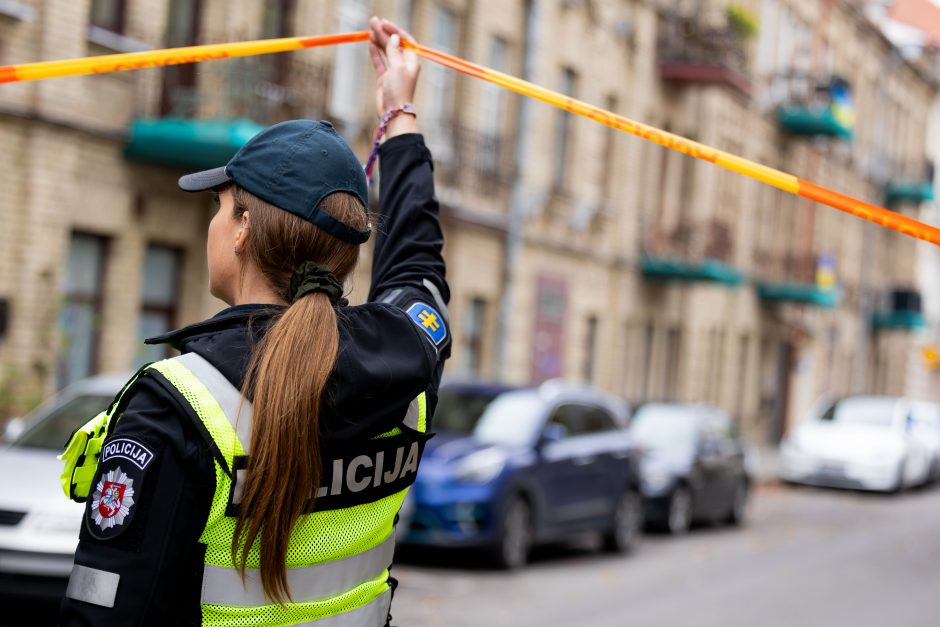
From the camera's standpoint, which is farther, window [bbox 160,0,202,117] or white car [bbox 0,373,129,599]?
window [bbox 160,0,202,117]

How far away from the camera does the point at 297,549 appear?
2279 millimetres

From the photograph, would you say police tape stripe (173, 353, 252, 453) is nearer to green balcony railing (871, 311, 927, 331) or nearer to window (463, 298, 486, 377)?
window (463, 298, 486, 377)

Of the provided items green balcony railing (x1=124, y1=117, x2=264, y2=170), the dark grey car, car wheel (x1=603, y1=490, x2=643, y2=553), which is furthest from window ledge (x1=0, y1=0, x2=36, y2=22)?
the dark grey car

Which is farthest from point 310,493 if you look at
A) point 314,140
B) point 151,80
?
point 151,80

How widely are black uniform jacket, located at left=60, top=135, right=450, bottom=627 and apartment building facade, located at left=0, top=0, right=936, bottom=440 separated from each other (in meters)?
12.8

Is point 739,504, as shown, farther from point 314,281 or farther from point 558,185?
point 314,281

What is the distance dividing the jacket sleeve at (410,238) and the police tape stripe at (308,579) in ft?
1.44

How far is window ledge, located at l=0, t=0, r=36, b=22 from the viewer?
560 inches

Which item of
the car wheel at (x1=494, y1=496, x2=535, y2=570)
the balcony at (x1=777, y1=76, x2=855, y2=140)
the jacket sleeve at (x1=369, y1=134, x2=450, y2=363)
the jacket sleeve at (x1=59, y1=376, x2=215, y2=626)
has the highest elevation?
the balcony at (x1=777, y1=76, x2=855, y2=140)

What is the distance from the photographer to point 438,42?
912 inches

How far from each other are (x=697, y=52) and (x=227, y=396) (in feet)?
101

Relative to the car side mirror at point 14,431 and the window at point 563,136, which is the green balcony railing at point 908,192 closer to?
the window at point 563,136

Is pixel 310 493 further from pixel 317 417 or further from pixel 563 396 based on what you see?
pixel 563 396

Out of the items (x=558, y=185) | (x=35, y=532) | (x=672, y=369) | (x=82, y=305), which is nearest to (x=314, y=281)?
(x=35, y=532)
